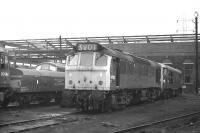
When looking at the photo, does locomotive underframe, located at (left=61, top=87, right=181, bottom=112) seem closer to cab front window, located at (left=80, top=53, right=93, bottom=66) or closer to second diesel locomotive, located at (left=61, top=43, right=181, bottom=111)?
second diesel locomotive, located at (left=61, top=43, right=181, bottom=111)

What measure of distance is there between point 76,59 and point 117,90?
8.90ft

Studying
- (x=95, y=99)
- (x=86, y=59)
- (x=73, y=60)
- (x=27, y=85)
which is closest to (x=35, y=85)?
(x=27, y=85)

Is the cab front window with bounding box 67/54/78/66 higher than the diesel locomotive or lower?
higher

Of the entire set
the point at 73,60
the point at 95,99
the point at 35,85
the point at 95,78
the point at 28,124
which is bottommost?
the point at 28,124

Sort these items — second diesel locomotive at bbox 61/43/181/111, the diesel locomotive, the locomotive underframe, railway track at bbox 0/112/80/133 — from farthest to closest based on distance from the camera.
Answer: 1. the diesel locomotive
2. second diesel locomotive at bbox 61/43/181/111
3. the locomotive underframe
4. railway track at bbox 0/112/80/133

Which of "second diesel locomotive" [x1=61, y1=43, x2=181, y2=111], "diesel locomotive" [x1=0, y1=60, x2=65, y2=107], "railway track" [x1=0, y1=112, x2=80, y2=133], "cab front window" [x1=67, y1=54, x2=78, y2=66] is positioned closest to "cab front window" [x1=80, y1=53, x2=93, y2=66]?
"second diesel locomotive" [x1=61, y1=43, x2=181, y2=111]

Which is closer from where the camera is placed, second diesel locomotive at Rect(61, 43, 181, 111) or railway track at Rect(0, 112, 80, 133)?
railway track at Rect(0, 112, 80, 133)

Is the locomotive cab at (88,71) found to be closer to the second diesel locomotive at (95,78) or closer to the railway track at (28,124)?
the second diesel locomotive at (95,78)

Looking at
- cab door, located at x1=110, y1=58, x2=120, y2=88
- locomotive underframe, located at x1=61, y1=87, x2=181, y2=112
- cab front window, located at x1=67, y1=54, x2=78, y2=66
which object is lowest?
locomotive underframe, located at x1=61, y1=87, x2=181, y2=112

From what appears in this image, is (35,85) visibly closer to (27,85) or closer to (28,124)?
(27,85)

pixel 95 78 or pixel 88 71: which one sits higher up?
pixel 88 71

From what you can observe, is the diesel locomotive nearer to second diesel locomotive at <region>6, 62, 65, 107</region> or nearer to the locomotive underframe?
second diesel locomotive at <region>6, 62, 65, 107</region>

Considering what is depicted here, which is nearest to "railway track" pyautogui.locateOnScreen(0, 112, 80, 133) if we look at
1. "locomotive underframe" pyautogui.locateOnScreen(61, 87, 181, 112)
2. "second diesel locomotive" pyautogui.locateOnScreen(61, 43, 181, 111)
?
"locomotive underframe" pyautogui.locateOnScreen(61, 87, 181, 112)

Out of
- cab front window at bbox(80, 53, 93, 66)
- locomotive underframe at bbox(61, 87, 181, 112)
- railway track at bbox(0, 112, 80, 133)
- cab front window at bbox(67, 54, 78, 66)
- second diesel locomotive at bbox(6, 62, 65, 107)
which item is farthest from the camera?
second diesel locomotive at bbox(6, 62, 65, 107)
